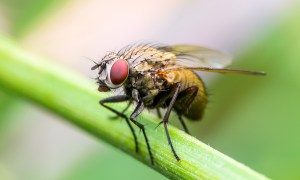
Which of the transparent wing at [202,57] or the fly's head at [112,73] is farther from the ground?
the fly's head at [112,73]

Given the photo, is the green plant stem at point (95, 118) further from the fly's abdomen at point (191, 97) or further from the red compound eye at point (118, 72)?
the fly's abdomen at point (191, 97)

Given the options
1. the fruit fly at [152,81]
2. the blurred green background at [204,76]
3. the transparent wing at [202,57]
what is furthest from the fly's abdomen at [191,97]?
the blurred green background at [204,76]

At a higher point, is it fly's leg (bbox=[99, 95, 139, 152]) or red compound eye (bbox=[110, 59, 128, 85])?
red compound eye (bbox=[110, 59, 128, 85])

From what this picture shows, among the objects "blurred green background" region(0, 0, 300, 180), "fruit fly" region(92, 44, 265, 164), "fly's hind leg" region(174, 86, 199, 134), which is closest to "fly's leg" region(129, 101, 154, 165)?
"fruit fly" region(92, 44, 265, 164)

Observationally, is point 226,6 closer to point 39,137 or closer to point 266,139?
point 266,139

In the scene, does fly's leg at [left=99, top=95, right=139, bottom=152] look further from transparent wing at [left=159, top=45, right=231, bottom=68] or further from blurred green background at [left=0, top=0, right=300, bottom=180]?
blurred green background at [left=0, top=0, right=300, bottom=180]

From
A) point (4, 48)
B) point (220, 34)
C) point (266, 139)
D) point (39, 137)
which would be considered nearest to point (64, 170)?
point (39, 137)

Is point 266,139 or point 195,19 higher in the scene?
point 195,19
